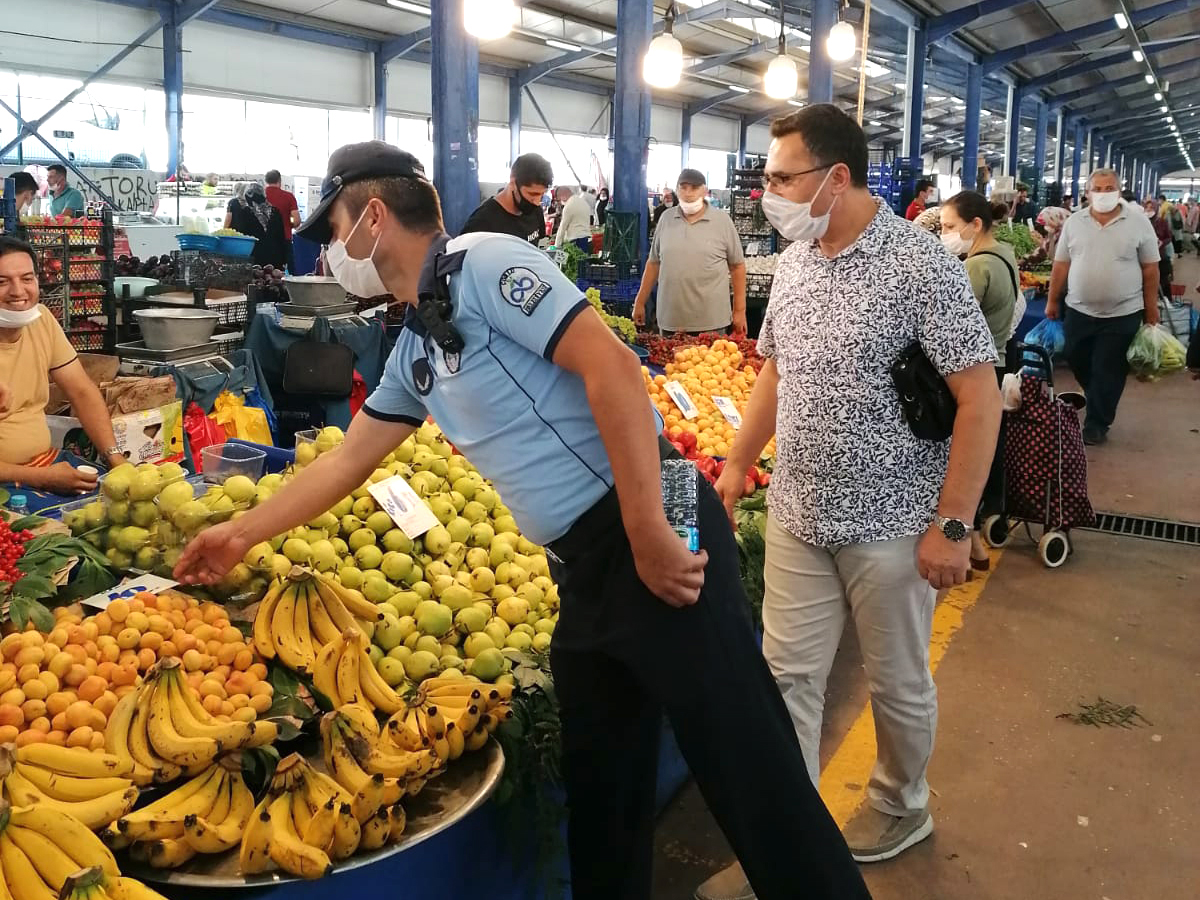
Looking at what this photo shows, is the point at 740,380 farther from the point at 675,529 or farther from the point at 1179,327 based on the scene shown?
the point at 1179,327

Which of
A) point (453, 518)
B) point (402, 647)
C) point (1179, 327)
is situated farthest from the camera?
point (1179, 327)

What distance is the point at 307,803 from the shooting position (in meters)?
1.69

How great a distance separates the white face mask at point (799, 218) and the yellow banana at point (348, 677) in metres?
1.37

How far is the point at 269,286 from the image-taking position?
6.27 metres

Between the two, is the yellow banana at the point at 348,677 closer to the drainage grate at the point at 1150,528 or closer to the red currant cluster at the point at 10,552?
the red currant cluster at the point at 10,552

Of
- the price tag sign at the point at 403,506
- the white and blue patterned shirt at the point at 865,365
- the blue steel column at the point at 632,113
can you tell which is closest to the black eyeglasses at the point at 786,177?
the white and blue patterned shirt at the point at 865,365

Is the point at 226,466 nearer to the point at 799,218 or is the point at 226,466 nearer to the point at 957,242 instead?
the point at 799,218

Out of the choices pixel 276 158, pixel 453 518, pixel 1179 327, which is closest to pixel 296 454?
pixel 453 518

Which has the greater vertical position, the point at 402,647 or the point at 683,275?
the point at 683,275

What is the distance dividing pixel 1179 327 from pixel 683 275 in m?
7.61

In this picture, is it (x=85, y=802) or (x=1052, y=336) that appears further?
(x=1052, y=336)

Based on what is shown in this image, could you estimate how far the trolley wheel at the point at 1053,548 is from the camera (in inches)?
214

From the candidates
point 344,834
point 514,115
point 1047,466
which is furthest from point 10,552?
point 514,115

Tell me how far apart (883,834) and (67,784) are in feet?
7.40
